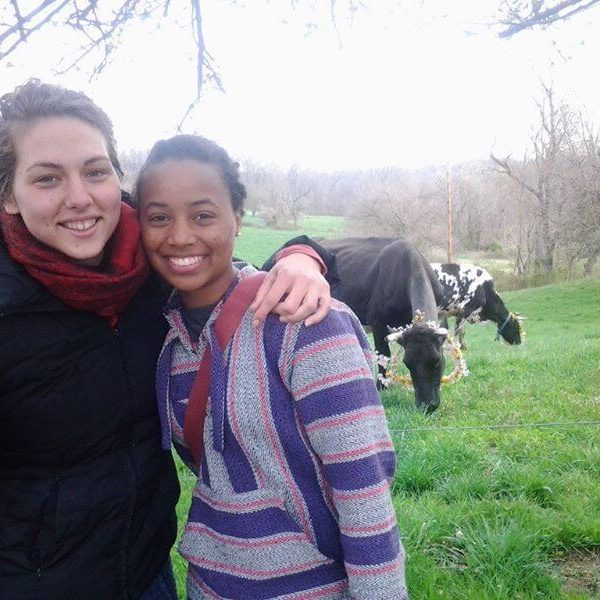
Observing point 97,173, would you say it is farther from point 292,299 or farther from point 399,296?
point 399,296

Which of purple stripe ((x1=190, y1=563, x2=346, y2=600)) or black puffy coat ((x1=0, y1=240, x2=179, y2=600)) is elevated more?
black puffy coat ((x1=0, y1=240, x2=179, y2=600))

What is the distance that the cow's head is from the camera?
648 centimetres

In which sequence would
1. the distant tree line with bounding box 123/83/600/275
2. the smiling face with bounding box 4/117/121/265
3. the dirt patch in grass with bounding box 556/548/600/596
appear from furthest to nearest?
the distant tree line with bounding box 123/83/600/275 → the dirt patch in grass with bounding box 556/548/600/596 → the smiling face with bounding box 4/117/121/265

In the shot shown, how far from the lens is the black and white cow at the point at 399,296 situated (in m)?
6.66

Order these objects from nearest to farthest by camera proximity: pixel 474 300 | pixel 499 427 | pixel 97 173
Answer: pixel 97 173 < pixel 499 427 < pixel 474 300

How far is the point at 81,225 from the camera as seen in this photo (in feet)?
5.63

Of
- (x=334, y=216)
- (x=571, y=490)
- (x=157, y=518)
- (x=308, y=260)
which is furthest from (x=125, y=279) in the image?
(x=334, y=216)

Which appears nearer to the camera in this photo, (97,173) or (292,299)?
(292,299)

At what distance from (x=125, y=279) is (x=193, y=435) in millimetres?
467

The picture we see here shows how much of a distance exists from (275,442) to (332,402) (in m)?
0.19

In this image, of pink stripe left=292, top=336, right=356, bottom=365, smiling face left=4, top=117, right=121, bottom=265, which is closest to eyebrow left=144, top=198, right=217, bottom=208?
smiling face left=4, top=117, right=121, bottom=265

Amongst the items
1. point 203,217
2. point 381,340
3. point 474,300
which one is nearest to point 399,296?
point 381,340

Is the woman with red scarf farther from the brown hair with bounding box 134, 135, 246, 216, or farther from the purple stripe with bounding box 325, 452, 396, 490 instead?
the purple stripe with bounding box 325, 452, 396, 490

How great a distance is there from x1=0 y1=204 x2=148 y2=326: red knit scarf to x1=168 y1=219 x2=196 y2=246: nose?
11 centimetres
